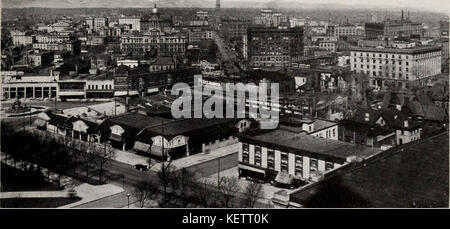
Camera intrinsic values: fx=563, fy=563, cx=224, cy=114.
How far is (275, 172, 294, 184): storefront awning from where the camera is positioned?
18.6 m

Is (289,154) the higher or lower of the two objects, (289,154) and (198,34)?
the lower

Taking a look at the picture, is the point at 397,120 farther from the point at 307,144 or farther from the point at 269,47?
the point at 269,47

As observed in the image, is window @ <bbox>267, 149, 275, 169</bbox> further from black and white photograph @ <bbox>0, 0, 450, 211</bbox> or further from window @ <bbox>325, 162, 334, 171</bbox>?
window @ <bbox>325, 162, 334, 171</bbox>

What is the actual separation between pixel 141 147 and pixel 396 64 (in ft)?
89.0

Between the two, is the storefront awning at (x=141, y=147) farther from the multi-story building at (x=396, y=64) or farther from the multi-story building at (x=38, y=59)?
the multi-story building at (x=38, y=59)

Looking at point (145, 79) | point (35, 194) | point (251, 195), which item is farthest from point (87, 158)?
point (145, 79)

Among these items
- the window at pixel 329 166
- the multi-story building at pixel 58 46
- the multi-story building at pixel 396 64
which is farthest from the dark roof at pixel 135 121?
the multi-story building at pixel 58 46

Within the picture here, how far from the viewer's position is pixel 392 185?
1237cm

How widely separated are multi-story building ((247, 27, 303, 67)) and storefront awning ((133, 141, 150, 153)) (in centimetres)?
2830

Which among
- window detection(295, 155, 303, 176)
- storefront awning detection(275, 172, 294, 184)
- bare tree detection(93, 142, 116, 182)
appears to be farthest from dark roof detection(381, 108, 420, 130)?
bare tree detection(93, 142, 116, 182)

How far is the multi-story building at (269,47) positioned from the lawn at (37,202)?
113 ft

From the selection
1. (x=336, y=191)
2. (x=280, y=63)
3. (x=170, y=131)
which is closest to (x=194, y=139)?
(x=170, y=131)
